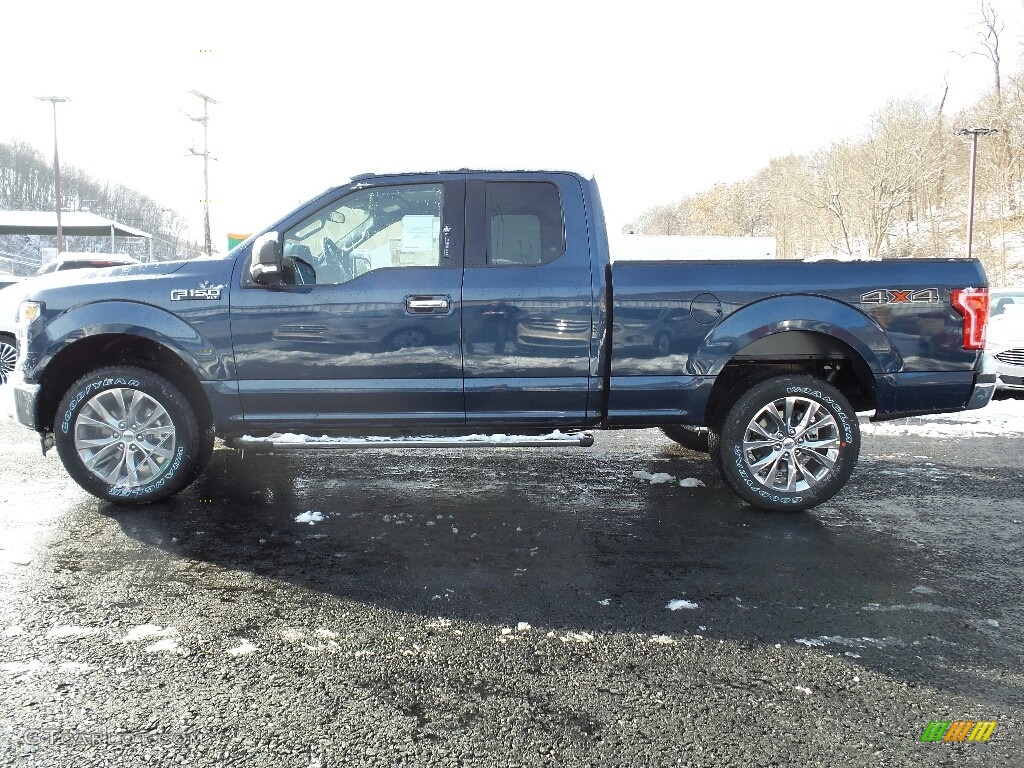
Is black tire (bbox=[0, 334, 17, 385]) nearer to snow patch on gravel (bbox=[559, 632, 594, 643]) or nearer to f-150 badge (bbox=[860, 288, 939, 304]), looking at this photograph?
snow patch on gravel (bbox=[559, 632, 594, 643])

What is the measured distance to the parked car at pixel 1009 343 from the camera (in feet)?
30.2

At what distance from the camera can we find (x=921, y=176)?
43.8m

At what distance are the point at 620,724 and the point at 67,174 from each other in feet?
370

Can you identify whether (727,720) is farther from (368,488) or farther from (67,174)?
(67,174)

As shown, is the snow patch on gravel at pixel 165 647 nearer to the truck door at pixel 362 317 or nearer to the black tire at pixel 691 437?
the truck door at pixel 362 317

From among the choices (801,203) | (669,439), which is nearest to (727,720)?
(669,439)

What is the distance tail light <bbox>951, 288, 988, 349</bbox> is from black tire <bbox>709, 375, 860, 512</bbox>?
0.82 metres

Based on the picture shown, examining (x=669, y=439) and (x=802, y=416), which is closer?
(x=802, y=416)

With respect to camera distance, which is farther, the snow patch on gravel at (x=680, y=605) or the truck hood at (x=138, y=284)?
the truck hood at (x=138, y=284)

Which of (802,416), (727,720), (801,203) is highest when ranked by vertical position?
(801,203)

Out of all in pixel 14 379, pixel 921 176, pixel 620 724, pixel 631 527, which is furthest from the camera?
pixel 921 176

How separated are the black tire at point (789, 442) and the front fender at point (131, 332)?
3.26 meters

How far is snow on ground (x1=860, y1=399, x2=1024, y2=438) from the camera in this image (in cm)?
719

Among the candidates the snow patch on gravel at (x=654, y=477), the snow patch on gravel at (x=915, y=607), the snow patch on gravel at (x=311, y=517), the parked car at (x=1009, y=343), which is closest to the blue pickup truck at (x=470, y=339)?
the snow patch on gravel at (x=311, y=517)
